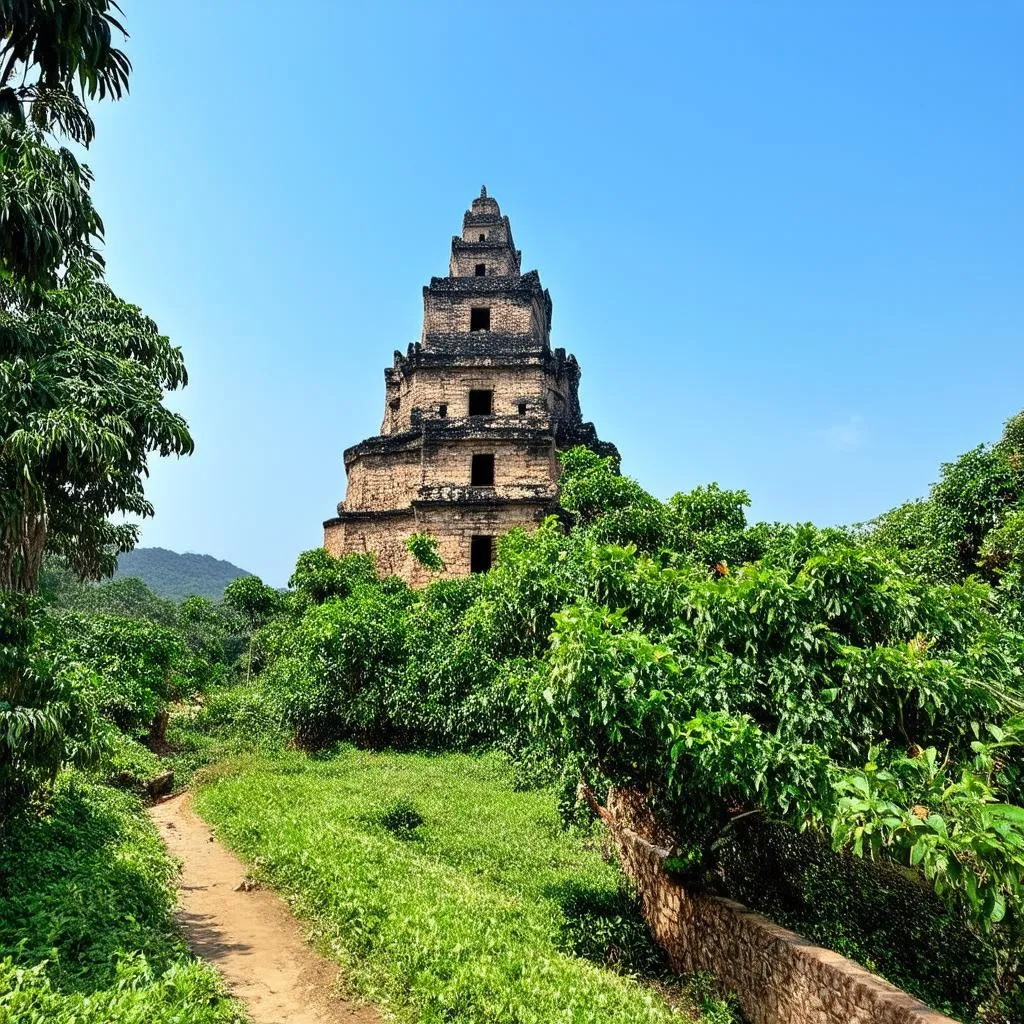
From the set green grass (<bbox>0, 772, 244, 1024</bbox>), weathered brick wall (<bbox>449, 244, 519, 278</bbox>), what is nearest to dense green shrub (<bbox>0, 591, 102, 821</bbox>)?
green grass (<bbox>0, 772, 244, 1024</bbox>)

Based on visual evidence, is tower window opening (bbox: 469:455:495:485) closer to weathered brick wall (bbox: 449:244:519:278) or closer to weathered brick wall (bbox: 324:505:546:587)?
weathered brick wall (bbox: 324:505:546:587)

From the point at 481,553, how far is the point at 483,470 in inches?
117

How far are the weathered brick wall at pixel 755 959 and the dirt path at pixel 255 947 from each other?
320 cm

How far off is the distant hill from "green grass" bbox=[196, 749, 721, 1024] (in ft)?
458

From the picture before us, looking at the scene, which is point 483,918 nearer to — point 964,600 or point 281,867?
point 281,867

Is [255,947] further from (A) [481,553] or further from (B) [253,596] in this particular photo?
(B) [253,596]

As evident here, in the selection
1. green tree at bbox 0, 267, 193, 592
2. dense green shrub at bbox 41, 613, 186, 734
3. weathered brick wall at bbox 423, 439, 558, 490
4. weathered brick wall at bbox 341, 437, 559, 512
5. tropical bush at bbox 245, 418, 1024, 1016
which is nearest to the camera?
tropical bush at bbox 245, 418, 1024, 1016

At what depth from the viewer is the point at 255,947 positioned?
7.52 metres

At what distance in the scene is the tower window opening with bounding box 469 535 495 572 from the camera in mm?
22656

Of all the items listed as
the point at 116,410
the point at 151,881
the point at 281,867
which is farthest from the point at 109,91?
the point at 281,867

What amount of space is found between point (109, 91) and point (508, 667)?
7.11 m

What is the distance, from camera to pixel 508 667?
27.1ft

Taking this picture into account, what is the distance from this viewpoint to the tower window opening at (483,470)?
23734 mm

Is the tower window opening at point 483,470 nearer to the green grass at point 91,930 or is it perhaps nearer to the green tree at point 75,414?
the green tree at point 75,414
